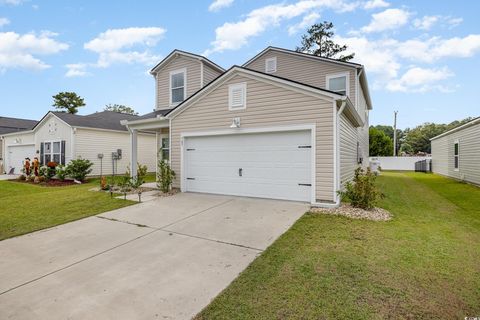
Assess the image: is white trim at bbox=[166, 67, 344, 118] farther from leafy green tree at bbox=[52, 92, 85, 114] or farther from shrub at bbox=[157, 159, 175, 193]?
leafy green tree at bbox=[52, 92, 85, 114]

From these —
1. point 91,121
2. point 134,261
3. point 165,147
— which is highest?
point 91,121

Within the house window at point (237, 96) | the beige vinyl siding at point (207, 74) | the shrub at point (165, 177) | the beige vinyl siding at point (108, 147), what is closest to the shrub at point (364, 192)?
the house window at point (237, 96)

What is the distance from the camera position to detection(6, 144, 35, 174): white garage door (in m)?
17.6

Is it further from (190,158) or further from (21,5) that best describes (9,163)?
(190,158)

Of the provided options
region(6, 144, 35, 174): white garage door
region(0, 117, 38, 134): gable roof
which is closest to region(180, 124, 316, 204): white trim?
region(6, 144, 35, 174): white garage door

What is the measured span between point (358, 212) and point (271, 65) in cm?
928

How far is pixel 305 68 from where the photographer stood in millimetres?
11688

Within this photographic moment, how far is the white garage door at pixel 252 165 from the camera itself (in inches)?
268

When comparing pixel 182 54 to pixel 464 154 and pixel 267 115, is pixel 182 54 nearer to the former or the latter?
pixel 267 115

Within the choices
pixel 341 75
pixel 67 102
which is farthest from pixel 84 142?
pixel 67 102

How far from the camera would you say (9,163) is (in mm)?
19391

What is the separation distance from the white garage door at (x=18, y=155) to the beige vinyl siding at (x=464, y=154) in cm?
2569

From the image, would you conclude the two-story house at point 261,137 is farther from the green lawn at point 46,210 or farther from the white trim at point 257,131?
the green lawn at point 46,210

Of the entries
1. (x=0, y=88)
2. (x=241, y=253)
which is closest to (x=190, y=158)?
(x=241, y=253)
